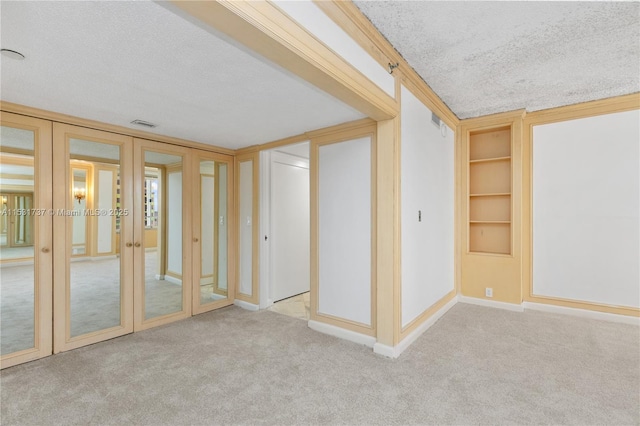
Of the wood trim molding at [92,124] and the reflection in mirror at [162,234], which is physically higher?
the wood trim molding at [92,124]

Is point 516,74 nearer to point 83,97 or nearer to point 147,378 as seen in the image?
point 83,97

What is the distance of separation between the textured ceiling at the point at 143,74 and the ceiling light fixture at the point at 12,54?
37mm

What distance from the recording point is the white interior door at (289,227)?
Answer: 4.40 metres

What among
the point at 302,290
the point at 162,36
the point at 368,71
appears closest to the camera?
the point at 162,36

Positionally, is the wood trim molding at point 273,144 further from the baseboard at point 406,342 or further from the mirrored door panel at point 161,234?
the baseboard at point 406,342

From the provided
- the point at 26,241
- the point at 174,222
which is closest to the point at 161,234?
the point at 174,222

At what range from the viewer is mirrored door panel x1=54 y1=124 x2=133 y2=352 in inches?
115

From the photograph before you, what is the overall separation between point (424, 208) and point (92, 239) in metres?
3.61

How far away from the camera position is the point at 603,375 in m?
2.39

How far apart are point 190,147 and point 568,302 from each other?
528cm

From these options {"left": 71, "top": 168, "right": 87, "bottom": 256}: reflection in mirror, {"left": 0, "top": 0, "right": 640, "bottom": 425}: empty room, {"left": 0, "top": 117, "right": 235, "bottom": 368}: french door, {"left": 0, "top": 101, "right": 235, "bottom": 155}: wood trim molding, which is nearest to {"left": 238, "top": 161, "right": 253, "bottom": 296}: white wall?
{"left": 0, "top": 0, "right": 640, "bottom": 425}: empty room

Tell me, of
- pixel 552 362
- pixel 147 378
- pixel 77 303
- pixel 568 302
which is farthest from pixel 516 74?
pixel 77 303

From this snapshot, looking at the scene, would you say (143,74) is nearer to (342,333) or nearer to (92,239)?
(92,239)

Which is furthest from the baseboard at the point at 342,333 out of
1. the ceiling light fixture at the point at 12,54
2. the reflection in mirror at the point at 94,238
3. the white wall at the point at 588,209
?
the ceiling light fixture at the point at 12,54
